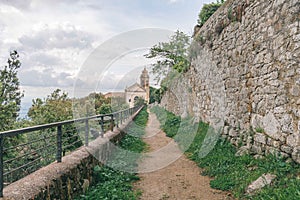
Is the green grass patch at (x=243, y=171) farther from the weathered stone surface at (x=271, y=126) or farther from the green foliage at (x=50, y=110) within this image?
the green foliage at (x=50, y=110)

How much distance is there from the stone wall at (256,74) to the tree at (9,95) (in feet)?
25.2

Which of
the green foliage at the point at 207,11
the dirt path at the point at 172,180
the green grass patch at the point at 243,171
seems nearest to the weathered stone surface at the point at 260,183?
the green grass patch at the point at 243,171

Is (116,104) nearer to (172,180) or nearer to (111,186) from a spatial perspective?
(172,180)

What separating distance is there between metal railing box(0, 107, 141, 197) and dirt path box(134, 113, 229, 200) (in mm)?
1400

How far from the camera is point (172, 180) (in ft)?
16.8

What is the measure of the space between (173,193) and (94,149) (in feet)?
5.47

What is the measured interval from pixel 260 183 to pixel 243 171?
78cm

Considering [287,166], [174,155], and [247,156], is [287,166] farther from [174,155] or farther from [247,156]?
[174,155]

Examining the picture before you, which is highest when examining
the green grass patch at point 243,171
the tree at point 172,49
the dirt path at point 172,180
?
the tree at point 172,49

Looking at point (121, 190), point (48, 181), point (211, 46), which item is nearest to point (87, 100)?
point (211, 46)

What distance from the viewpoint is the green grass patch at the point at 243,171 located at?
3.40 meters

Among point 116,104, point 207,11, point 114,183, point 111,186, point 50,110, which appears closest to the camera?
point 111,186

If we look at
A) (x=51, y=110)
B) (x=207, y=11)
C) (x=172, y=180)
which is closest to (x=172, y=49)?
(x=207, y=11)

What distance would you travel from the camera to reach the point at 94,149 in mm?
5059
